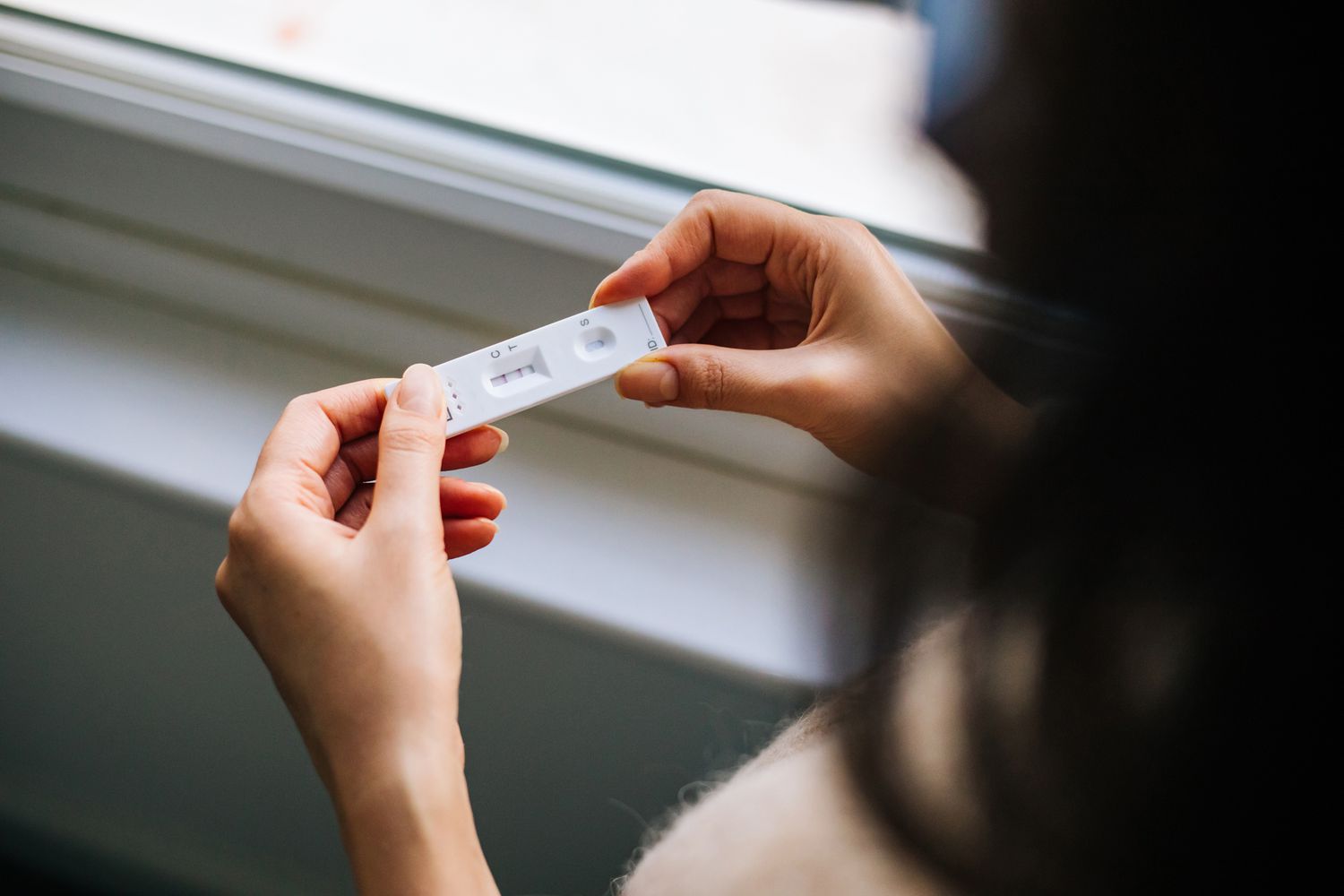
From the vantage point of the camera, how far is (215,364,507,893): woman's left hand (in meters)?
0.34

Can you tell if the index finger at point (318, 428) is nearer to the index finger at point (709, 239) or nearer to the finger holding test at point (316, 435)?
the finger holding test at point (316, 435)

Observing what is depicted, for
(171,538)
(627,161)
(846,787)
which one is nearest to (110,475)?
(171,538)

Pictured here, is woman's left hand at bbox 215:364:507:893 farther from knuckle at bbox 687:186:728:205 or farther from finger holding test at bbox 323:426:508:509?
knuckle at bbox 687:186:728:205

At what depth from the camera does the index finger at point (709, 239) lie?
481 millimetres

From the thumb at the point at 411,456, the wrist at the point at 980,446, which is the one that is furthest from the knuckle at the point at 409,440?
the wrist at the point at 980,446

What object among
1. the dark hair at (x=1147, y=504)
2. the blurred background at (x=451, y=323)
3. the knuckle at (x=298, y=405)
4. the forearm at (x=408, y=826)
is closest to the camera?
the dark hair at (x=1147, y=504)

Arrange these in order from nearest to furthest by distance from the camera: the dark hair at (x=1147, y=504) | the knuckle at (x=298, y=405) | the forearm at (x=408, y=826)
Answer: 1. the dark hair at (x=1147, y=504)
2. the forearm at (x=408, y=826)
3. the knuckle at (x=298, y=405)

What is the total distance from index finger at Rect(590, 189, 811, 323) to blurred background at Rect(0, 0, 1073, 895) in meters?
0.06

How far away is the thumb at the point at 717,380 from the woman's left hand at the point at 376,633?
0.32 feet

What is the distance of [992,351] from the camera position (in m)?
0.53

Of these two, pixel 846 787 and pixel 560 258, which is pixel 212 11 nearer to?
pixel 560 258

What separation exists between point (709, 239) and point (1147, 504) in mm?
304

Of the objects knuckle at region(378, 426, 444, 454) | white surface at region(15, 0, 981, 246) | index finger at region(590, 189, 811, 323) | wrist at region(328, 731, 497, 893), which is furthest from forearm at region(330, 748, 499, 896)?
white surface at region(15, 0, 981, 246)

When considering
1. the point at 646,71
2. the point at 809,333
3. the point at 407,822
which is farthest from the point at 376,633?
the point at 646,71
